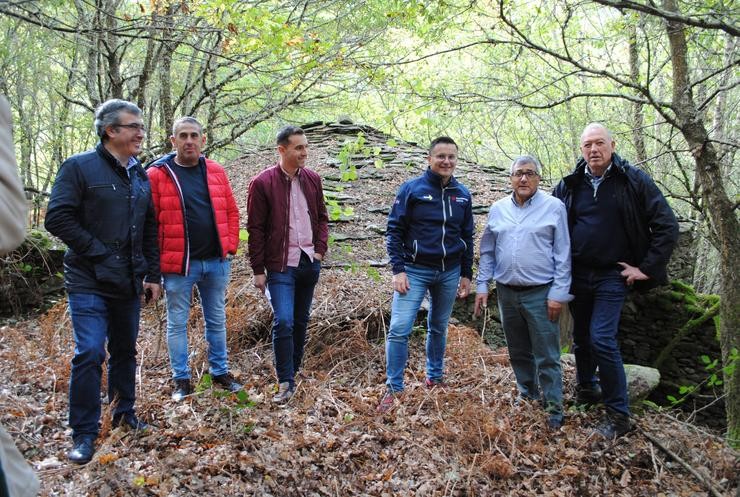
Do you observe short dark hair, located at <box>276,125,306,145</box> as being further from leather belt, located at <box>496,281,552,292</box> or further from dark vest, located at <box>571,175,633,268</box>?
dark vest, located at <box>571,175,633,268</box>

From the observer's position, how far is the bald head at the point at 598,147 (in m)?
3.84

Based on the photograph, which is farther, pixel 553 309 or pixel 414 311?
pixel 414 311

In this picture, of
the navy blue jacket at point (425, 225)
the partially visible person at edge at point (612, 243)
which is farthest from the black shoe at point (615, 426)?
the navy blue jacket at point (425, 225)

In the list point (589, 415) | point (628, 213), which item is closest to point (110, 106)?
point (628, 213)

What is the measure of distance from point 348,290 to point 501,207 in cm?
283

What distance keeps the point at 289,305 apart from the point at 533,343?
1.95 m

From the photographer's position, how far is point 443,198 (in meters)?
4.41

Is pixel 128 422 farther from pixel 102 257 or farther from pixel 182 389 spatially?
pixel 102 257

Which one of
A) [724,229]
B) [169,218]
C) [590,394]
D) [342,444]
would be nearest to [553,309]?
[590,394]

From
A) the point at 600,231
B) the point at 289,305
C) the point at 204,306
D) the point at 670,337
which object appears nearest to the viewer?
the point at 600,231

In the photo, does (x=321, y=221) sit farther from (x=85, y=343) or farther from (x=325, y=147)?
(x=325, y=147)

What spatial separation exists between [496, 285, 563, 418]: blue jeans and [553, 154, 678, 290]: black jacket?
0.69 meters

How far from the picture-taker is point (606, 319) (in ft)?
12.6

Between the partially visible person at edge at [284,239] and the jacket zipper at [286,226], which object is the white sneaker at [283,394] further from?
the jacket zipper at [286,226]
